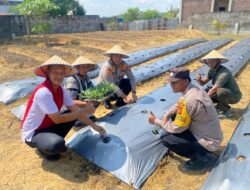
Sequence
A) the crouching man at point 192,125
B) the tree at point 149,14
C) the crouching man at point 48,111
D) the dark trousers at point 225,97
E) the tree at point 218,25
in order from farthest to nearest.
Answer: the tree at point 149,14
the tree at point 218,25
the dark trousers at point 225,97
the crouching man at point 48,111
the crouching man at point 192,125

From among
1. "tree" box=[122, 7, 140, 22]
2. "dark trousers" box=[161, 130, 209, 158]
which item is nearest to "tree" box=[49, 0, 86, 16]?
"tree" box=[122, 7, 140, 22]

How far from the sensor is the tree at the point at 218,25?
20.4 m

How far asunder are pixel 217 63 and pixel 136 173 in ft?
6.87

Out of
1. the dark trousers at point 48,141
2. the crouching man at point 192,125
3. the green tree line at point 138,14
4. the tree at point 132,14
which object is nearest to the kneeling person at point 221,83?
the crouching man at point 192,125

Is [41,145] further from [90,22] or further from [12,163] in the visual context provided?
[90,22]

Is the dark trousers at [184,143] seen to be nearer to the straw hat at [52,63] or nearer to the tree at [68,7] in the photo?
the straw hat at [52,63]

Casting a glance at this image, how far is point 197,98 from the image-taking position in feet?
7.44

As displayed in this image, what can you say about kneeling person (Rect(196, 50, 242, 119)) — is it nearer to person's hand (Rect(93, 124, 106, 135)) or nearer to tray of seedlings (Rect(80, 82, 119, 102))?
tray of seedlings (Rect(80, 82, 119, 102))

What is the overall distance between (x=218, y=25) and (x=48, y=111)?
68.9ft

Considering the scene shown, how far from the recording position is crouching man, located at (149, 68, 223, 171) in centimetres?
229

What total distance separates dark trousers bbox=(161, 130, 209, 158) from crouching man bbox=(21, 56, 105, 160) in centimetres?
95

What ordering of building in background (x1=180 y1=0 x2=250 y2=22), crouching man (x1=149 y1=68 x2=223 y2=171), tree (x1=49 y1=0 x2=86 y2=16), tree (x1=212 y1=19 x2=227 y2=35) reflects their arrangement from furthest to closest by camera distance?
tree (x1=49 y1=0 x2=86 y2=16) < building in background (x1=180 y1=0 x2=250 y2=22) < tree (x1=212 y1=19 x2=227 y2=35) < crouching man (x1=149 y1=68 x2=223 y2=171)

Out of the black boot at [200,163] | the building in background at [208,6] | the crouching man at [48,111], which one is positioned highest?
the building in background at [208,6]

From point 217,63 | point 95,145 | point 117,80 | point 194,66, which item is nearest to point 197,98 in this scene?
point 95,145
